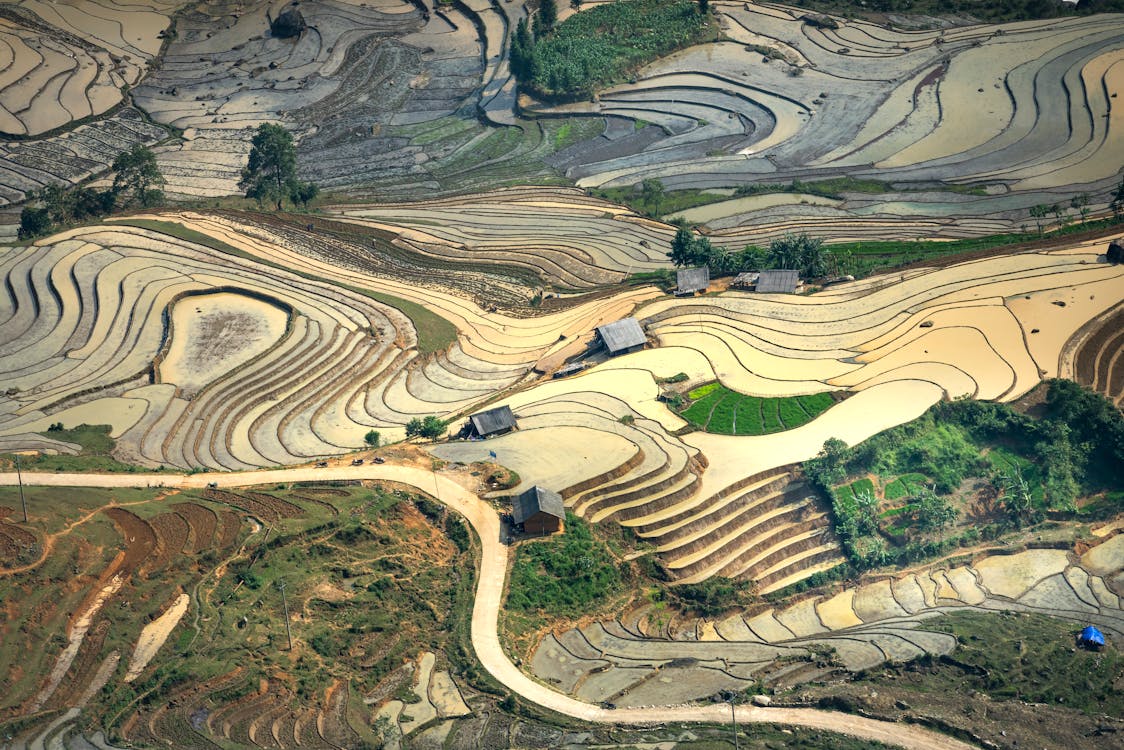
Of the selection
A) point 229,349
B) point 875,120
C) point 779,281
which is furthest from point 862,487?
point 875,120

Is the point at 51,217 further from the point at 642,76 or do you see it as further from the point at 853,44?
the point at 853,44

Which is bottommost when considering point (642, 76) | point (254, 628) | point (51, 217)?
point (254, 628)

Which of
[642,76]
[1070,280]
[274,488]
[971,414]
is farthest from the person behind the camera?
[642,76]

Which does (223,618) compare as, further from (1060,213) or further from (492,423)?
(1060,213)

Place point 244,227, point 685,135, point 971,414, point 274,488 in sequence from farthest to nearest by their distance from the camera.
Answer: point 685,135
point 244,227
point 971,414
point 274,488

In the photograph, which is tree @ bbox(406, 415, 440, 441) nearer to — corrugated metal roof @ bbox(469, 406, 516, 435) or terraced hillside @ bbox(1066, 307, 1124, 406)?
corrugated metal roof @ bbox(469, 406, 516, 435)

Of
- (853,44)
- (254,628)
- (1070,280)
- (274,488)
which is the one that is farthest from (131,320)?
(853,44)

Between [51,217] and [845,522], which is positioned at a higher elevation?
[51,217]
